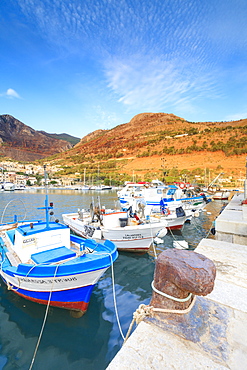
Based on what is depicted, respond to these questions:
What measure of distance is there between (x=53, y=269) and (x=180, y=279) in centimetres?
410

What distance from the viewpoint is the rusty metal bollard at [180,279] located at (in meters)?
2.43

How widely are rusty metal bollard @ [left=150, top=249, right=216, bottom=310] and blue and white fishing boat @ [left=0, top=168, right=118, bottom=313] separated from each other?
10.5ft

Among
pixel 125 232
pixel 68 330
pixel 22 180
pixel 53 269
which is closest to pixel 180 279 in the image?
pixel 53 269

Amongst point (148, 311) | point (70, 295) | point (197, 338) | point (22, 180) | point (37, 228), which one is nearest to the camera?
point (197, 338)

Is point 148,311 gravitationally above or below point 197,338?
above

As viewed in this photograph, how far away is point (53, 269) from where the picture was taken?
17.6 feet

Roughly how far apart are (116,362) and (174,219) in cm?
1417

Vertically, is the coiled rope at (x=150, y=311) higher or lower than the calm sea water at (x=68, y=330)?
higher

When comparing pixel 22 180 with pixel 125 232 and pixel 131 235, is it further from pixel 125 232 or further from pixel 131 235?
pixel 131 235

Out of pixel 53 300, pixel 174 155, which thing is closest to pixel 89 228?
pixel 53 300

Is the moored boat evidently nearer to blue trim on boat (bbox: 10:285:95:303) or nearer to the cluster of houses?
blue trim on boat (bbox: 10:285:95:303)

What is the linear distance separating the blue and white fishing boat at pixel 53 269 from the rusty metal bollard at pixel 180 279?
10.5ft

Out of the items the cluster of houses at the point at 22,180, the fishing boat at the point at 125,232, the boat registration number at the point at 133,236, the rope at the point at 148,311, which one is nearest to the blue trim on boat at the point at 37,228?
the fishing boat at the point at 125,232

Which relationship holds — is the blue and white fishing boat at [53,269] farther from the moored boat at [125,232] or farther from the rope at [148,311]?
the moored boat at [125,232]
